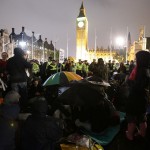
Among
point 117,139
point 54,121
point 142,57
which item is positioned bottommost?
point 117,139

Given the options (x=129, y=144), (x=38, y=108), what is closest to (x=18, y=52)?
(x=129, y=144)

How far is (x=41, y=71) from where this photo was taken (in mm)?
16922

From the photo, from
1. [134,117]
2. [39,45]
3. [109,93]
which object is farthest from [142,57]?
[39,45]

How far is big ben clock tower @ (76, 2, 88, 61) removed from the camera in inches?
4028

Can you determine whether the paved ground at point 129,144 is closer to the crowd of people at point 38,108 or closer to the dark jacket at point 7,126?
the crowd of people at point 38,108

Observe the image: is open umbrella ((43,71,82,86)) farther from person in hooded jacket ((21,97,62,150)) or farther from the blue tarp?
person in hooded jacket ((21,97,62,150))

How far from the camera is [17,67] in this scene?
8.69m

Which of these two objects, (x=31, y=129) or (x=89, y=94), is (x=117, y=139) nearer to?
(x=89, y=94)

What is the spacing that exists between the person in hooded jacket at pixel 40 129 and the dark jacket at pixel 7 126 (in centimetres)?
28

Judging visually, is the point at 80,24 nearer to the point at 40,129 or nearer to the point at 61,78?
the point at 61,78

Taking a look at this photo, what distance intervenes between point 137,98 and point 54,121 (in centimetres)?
256

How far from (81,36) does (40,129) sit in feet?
336

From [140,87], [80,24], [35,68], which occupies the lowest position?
[140,87]

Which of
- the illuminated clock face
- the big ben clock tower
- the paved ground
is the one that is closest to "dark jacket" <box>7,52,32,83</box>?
the paved ground
